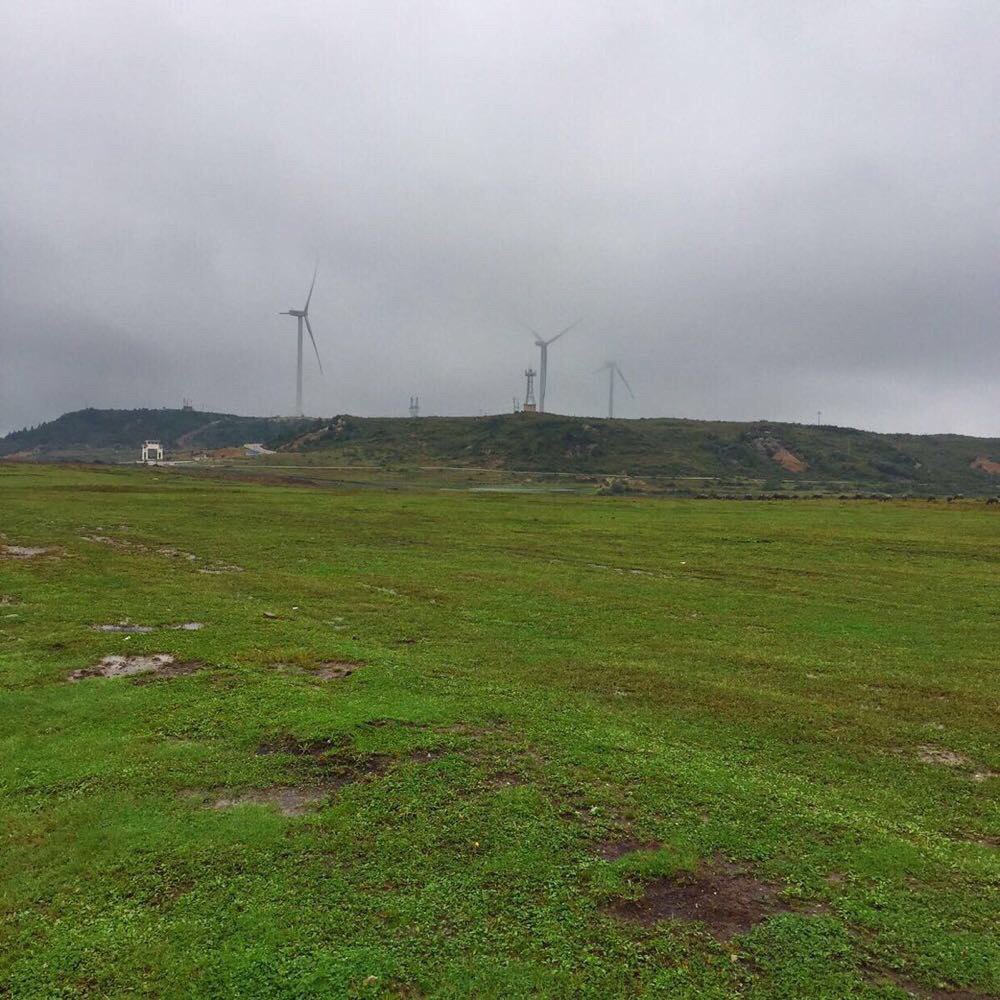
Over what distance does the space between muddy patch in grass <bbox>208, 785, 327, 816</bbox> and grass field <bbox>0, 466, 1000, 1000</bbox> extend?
0.14 ft

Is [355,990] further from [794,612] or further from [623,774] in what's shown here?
[794,612]

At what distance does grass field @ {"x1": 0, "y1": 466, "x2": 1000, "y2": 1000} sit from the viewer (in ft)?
21.3

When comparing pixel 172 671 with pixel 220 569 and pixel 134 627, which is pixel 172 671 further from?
pixel 220 569

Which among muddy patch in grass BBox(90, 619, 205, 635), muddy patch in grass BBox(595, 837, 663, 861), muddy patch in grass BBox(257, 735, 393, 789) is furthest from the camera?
muddy patch in grass BBox(90, 619, 205, 635)

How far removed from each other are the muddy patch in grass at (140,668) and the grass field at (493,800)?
0.22 m

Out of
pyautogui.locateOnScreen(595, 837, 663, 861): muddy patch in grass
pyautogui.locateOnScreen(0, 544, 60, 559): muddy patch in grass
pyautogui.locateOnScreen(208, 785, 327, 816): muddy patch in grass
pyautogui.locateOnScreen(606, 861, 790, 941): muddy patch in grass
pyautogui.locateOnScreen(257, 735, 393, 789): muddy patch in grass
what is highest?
pyautogui.locateOnScreen(0, 544, 60, 559): muddy patch in grass

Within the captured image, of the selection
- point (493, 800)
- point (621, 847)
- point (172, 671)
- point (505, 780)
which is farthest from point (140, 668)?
point (621, 847)

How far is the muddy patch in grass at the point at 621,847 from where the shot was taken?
8.15 meters

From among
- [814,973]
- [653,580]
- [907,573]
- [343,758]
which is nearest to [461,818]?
[343,758]

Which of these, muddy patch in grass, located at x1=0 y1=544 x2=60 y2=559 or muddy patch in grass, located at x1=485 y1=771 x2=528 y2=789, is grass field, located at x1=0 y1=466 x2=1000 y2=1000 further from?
muddy patch in grass, located at x1=0 y1=544 x2=60 y2=559

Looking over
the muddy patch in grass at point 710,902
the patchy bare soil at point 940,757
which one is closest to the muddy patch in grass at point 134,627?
the muddy patch in grass at point 710,902

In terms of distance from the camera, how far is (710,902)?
739 cm

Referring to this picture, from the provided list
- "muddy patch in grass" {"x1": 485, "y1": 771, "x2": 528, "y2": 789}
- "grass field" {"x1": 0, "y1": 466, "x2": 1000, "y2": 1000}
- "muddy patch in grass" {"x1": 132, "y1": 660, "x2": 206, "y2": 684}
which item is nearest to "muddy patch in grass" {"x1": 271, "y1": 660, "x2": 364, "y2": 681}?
"grass field" {"x1": 0, "y1": 466, "x2": 1000, "y2": 1000}

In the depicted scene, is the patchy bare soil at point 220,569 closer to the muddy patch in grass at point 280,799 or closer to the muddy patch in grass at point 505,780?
the muddy patch in grass at point 280,799
